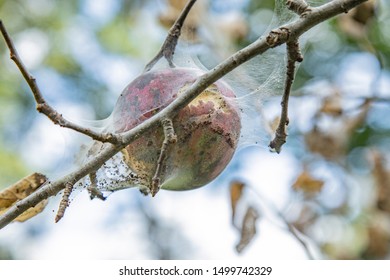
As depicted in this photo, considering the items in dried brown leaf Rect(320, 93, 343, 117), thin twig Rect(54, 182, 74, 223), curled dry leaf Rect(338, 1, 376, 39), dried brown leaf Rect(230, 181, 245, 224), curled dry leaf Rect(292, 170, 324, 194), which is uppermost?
thin twig Rect(54, 182, 74, 223)

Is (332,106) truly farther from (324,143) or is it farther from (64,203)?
(64,203)

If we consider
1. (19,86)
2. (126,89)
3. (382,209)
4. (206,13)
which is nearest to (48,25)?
(19,86)

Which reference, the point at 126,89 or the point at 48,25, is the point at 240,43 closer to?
the point at 126,89

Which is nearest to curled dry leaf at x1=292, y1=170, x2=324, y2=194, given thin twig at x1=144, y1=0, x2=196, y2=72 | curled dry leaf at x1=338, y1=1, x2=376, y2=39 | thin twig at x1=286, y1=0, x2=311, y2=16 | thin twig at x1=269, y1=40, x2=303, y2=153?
curled dry leaf at x1=338, y1=1, x2=376, y2=39

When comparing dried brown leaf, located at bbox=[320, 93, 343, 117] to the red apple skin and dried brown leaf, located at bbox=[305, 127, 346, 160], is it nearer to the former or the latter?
dried brown leaf, located at bbox=[305, 127, 346, 160]

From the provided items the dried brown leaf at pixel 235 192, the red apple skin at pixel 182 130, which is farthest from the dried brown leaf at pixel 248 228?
the red apple skin at pixel 182 130

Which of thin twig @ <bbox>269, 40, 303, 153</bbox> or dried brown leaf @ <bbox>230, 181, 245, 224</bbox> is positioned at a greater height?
thin twig @ <bbox>269, 40, 303, 153</bbox>

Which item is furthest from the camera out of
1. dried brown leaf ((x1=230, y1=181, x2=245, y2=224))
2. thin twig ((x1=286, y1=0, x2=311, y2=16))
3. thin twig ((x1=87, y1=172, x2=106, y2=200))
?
dried brown leaf ((x1=230, y1=181, x2=245, y2=224))

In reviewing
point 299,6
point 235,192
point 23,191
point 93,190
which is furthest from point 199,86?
point 235,192
